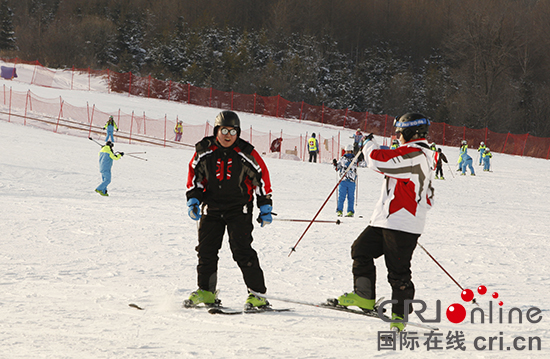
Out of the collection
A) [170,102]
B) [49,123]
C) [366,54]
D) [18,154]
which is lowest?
[18,154]

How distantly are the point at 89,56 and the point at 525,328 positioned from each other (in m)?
60.5

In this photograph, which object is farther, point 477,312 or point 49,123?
point 49,123

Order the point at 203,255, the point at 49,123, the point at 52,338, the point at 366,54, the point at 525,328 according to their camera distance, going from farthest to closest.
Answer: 1. the point at 366,54
2. the point at 49,123
3. the point at 203,255
4. the point at 525,328
5. the point at 52,338

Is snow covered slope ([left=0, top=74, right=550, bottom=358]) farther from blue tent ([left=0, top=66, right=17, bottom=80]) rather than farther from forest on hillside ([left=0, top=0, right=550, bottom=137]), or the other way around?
forest on hillside ([left=0, top=0, right=550, bottom=137])

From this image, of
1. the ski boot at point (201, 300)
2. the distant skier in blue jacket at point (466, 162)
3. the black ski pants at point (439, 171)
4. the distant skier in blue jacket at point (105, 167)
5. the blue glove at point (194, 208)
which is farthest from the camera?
the distant skier in blue jacket at point (466, 162)

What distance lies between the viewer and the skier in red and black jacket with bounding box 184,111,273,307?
388cm

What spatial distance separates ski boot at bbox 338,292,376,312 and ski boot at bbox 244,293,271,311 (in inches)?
24.3

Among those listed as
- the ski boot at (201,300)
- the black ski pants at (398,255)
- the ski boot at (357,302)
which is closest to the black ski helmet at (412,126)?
the black ski pants at (398,255)

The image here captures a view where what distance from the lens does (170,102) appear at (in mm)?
38562

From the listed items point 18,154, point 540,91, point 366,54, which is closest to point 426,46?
point 366,54

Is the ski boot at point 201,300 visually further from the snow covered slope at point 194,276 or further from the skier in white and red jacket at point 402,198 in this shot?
the skier in white and red jacket at point 402,198

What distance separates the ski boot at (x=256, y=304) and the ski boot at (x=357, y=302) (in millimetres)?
616

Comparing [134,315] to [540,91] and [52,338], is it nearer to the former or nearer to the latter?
[52,338]

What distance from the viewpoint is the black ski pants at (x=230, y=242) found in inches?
154
